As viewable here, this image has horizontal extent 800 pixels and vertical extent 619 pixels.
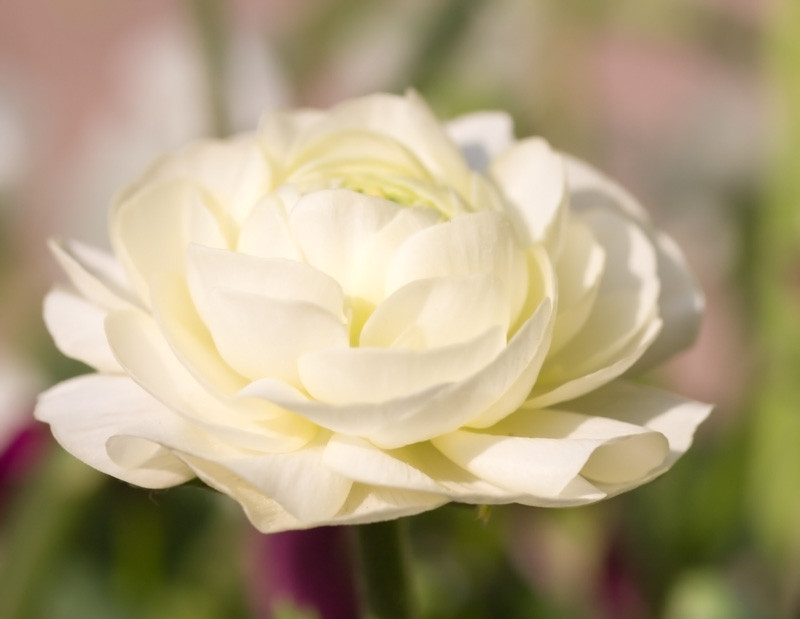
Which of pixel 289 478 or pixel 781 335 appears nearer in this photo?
pixel 289 478

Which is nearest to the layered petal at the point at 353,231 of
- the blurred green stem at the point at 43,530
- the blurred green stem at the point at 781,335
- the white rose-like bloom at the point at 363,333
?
the white rose-like bloom at the point at 363,333

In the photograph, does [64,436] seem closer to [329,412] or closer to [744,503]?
[329,412]

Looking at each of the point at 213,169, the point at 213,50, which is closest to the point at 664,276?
the point at 213,169

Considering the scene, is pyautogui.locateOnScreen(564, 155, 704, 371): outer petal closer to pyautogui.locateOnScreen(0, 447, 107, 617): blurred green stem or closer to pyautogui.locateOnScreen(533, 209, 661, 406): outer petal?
pyautogui.locateOnScreen(533, 209, 661, 406): outer petal

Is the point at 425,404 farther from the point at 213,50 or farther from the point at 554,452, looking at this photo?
the point at 213,50

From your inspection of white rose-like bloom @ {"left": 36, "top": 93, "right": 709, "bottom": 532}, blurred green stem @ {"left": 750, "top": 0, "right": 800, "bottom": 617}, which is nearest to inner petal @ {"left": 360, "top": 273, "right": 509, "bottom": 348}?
white rose-like bloom @ {"left": 36, "top": 93, "right": 709, "bottom": 532}

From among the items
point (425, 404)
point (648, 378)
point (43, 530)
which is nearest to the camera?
point (425, 404)

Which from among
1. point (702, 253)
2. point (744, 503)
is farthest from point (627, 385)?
point (702, 253)
